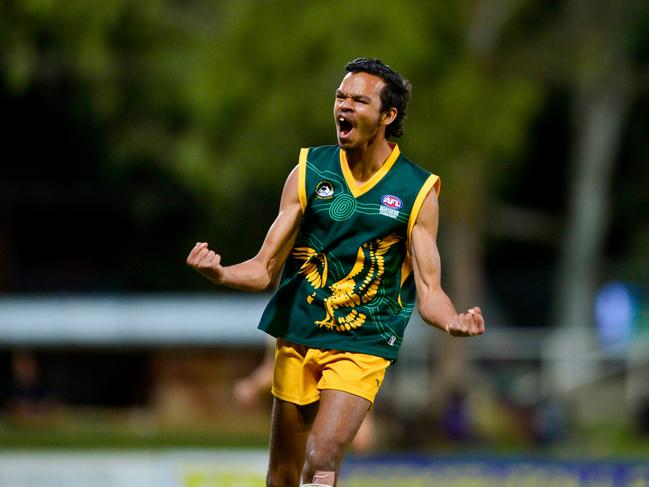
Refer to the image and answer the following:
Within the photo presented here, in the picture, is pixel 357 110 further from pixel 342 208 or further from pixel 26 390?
pixel 26 390

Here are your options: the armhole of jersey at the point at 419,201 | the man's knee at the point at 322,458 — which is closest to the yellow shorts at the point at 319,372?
the man's knee at the point at 322,458

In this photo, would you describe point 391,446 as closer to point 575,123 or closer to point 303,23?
point 303,23

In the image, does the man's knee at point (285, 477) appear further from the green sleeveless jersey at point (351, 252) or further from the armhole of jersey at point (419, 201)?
the armhole of jersey at point (419, 201)

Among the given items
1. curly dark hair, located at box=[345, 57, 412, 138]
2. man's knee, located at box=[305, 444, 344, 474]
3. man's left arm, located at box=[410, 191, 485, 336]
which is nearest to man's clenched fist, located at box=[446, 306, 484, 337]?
man's left arm, located at box=[410, 191, 485, 336]

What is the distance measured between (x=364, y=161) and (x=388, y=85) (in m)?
0.40

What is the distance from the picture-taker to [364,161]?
7719 millimetres

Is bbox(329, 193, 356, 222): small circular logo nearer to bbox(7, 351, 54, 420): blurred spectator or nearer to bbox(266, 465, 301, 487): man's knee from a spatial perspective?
bbox(266, 465, 301, 487): man's knee

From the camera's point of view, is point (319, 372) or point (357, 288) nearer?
point (357, 288)

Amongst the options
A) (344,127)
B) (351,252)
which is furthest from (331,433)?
(344,127)

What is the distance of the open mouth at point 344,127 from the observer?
757 cm

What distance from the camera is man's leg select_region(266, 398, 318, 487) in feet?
25.7

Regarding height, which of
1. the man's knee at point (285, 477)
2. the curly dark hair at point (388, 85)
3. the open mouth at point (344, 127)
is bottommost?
the man's knee at point (285, 477)

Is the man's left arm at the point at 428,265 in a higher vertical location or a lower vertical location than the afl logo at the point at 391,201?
lower

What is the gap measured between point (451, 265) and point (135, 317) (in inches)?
264
